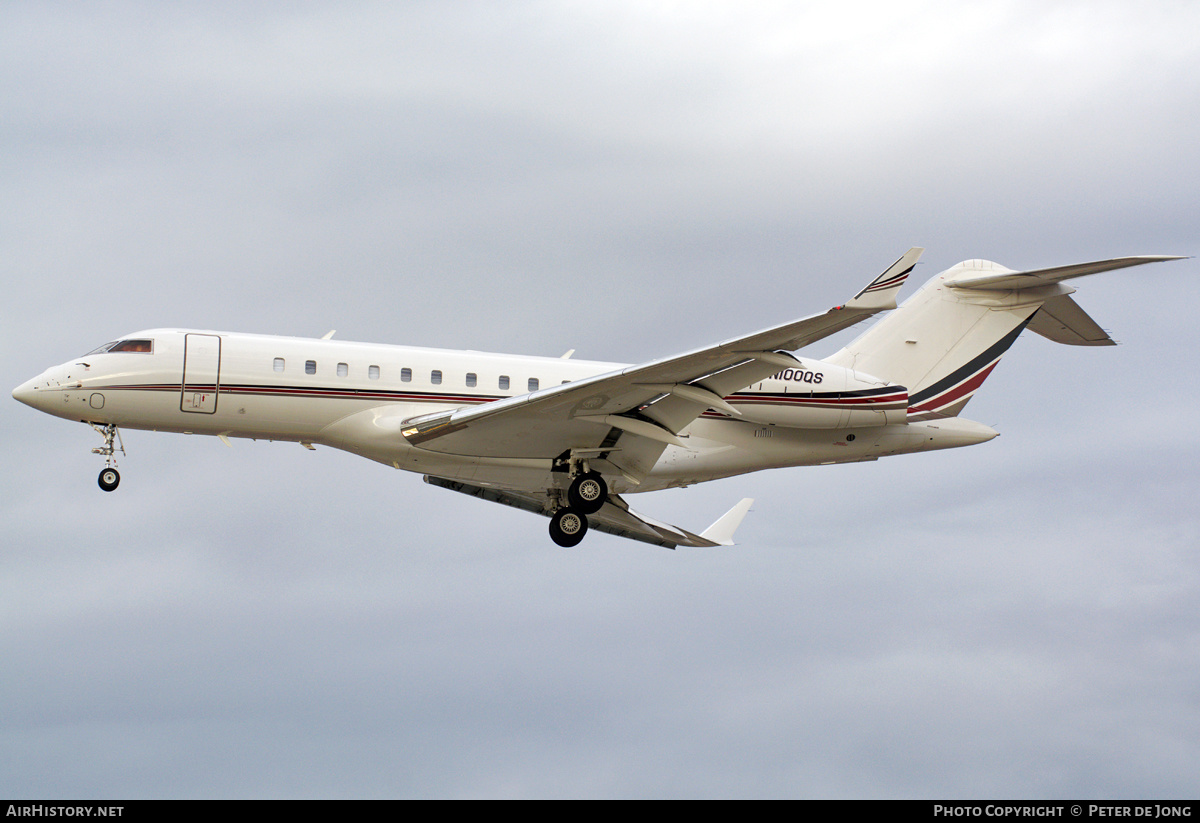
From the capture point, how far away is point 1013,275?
2328 centimetres

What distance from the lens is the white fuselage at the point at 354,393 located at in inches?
826

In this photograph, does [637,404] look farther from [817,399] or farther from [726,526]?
[726,526]

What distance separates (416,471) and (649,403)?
15.0ft

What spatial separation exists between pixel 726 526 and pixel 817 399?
530 centimetres

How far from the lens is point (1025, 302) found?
23656 millimetres

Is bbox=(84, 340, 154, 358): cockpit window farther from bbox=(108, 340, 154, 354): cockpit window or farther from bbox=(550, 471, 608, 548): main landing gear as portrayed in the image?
bbox=(550, 471, 608, 548): main landing gear

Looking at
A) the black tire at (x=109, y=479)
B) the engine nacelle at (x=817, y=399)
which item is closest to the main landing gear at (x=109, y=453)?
the black tire at (x=109, y=479)

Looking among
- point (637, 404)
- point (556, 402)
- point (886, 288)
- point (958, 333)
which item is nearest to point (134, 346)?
point (556, 402)

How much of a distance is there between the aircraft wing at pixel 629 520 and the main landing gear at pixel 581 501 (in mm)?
1616

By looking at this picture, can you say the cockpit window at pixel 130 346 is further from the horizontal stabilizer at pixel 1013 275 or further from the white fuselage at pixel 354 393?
the horizontal stabilizer at pixel 1013 275

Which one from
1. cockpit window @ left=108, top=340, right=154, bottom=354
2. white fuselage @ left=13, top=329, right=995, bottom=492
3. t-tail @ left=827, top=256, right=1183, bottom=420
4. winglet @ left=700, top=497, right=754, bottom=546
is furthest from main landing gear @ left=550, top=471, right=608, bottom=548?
cockpit window @ left=108, top=340, right=154, bottom=354
